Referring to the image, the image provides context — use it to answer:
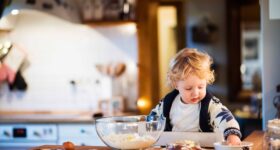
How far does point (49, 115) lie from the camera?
4.19 metres

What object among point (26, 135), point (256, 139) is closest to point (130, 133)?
point (256, 139)

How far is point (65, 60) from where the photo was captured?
4398mm

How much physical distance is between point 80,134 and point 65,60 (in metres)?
0.88

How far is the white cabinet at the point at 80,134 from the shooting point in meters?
3.79

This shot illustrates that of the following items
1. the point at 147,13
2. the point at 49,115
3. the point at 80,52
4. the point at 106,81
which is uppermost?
the point at 147,13

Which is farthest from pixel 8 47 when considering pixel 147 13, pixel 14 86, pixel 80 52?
pixel 147 13

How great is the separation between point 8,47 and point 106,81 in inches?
36.8

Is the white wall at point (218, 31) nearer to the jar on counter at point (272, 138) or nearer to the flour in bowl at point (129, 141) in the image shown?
the jar on counter at point (272, 138)

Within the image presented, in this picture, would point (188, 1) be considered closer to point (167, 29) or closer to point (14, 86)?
point (167, 29)

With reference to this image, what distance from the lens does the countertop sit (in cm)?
383

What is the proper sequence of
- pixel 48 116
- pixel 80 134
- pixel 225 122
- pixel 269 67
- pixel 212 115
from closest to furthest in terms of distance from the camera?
pixel 225 122 → pixel 212 115 → pixel 269 67 → pixel 80 134 → pixel 48 116

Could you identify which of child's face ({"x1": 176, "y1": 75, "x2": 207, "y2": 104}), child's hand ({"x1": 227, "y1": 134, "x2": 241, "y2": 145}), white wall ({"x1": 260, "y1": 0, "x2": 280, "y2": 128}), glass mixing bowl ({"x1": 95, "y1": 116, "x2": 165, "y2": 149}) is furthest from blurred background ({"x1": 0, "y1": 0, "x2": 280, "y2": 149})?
child's hand ({"x1": 227, "y1": 134, "x2": 241, "y2": 145})

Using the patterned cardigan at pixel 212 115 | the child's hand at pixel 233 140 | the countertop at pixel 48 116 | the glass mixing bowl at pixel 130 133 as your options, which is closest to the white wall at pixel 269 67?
the patterned cardigan at pixel 212 115

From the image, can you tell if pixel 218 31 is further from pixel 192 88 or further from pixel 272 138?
pixel 272 138
